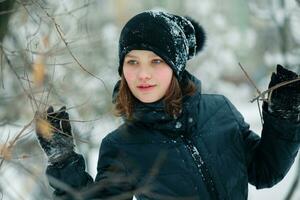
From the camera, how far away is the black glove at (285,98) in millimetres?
2789

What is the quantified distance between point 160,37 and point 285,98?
0.62 meters

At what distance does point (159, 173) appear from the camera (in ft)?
9.71

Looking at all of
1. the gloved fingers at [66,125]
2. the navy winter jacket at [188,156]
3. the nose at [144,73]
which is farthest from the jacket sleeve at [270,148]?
the gloved fingers at [66,125]

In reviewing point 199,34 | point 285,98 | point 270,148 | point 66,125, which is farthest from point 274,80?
point 66,125

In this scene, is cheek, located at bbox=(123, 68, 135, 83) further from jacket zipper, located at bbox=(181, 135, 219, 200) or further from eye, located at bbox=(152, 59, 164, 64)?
jacket zipper, located at bbox=(181, 135, 219, 200)

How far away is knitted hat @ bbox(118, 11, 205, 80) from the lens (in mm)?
2977

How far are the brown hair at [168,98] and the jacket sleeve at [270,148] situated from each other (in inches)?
10.7

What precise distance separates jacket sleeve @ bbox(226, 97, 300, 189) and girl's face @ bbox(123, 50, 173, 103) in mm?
411

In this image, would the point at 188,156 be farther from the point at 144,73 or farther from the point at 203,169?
the point at 144,73

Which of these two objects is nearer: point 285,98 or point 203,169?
point 285,98

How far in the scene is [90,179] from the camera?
296 centimetres

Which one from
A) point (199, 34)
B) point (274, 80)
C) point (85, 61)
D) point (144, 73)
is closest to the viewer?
point (274, 80)

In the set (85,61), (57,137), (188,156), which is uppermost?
(57,137)

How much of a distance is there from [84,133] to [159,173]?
842mm
